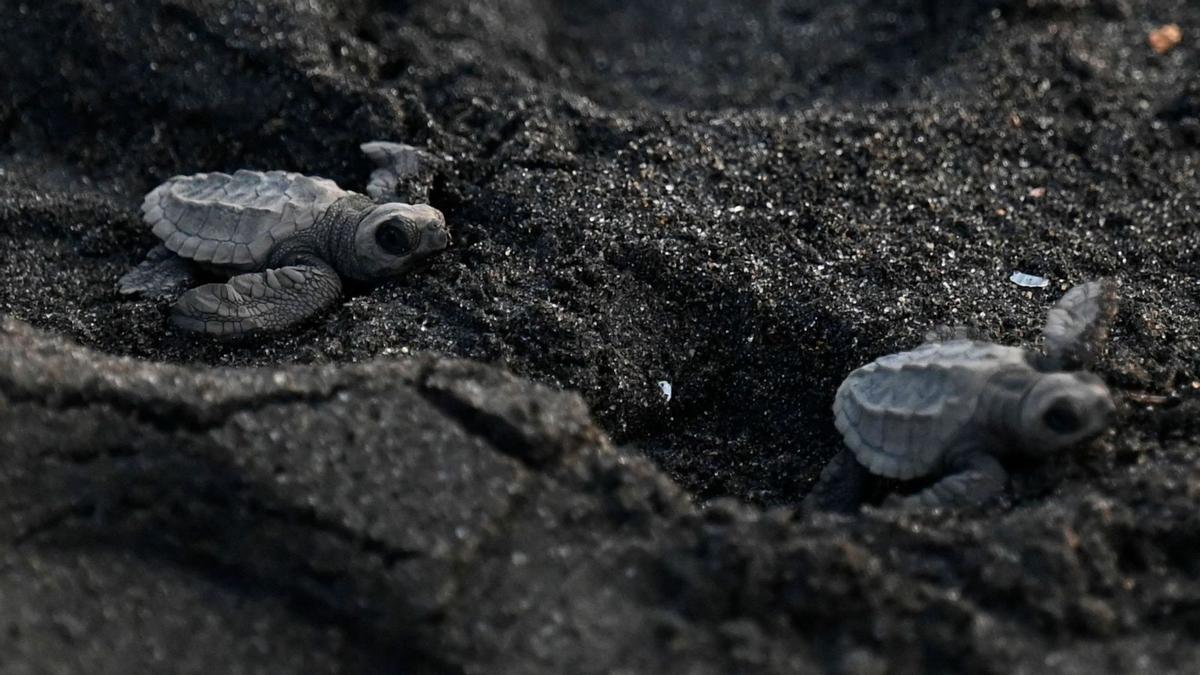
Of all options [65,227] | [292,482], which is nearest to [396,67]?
[65,227]

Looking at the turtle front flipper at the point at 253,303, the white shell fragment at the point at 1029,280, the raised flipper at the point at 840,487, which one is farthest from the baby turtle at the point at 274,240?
the white shell fragment at the point at 1029,280

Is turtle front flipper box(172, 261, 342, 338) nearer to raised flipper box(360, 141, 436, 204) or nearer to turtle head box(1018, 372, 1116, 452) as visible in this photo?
raised flipper box(360, 141, 436, 204)

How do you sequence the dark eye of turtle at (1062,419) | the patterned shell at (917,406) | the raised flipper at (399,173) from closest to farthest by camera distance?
the dark eye of turtle at (1062,419) < the patterned shell at (917,406) < the raised flipper at (399,173)

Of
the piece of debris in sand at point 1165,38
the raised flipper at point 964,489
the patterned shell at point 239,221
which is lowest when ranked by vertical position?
the raised flipper at point 964,489

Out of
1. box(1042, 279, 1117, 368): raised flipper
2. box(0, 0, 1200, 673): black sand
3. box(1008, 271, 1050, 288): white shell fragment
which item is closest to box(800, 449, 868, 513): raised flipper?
box(0, 0, 1200, 673): black sand

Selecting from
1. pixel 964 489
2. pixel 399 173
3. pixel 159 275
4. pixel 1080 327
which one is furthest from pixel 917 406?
pixel 159 275

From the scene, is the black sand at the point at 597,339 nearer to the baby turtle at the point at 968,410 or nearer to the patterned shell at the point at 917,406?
the baby turtle at the point at 968,410

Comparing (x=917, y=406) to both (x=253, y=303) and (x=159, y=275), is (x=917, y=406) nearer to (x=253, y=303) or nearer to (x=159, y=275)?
(x=253, y=303)
